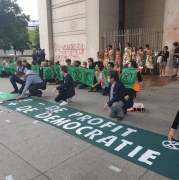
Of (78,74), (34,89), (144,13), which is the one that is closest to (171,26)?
(144,13)

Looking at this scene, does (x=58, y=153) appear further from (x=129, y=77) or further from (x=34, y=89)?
(x=34, y=89)

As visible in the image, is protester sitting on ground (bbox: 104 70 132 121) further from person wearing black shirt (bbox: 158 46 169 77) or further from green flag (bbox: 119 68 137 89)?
person wearing black shirt (bbox: 158 46 169 77)

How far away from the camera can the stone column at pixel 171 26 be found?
10.8 metres

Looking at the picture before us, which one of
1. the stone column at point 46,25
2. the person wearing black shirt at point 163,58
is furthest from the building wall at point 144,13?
the stone column at point 46,25

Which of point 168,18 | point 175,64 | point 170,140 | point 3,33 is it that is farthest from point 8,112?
point 3,33

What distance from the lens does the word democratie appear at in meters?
3.46

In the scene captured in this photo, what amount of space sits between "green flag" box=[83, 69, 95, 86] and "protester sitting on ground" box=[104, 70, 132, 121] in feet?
11.8

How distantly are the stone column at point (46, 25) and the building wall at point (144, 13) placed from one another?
279 inches

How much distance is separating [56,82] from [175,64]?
22.3ft

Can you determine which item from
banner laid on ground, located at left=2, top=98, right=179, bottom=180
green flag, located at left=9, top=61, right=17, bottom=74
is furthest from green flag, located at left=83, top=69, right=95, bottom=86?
green flag, located at left=9, top=61, right=17, bottom=74

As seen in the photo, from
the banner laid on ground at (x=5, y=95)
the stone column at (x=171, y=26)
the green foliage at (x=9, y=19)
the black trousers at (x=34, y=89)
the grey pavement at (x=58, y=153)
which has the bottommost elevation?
the grey pavement at (x=58, y=153)

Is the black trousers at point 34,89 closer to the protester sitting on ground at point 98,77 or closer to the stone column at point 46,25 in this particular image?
the protester sitting on ground at point 98,77

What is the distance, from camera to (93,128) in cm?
459

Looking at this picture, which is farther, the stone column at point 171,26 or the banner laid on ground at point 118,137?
the stone column at point 171,26
